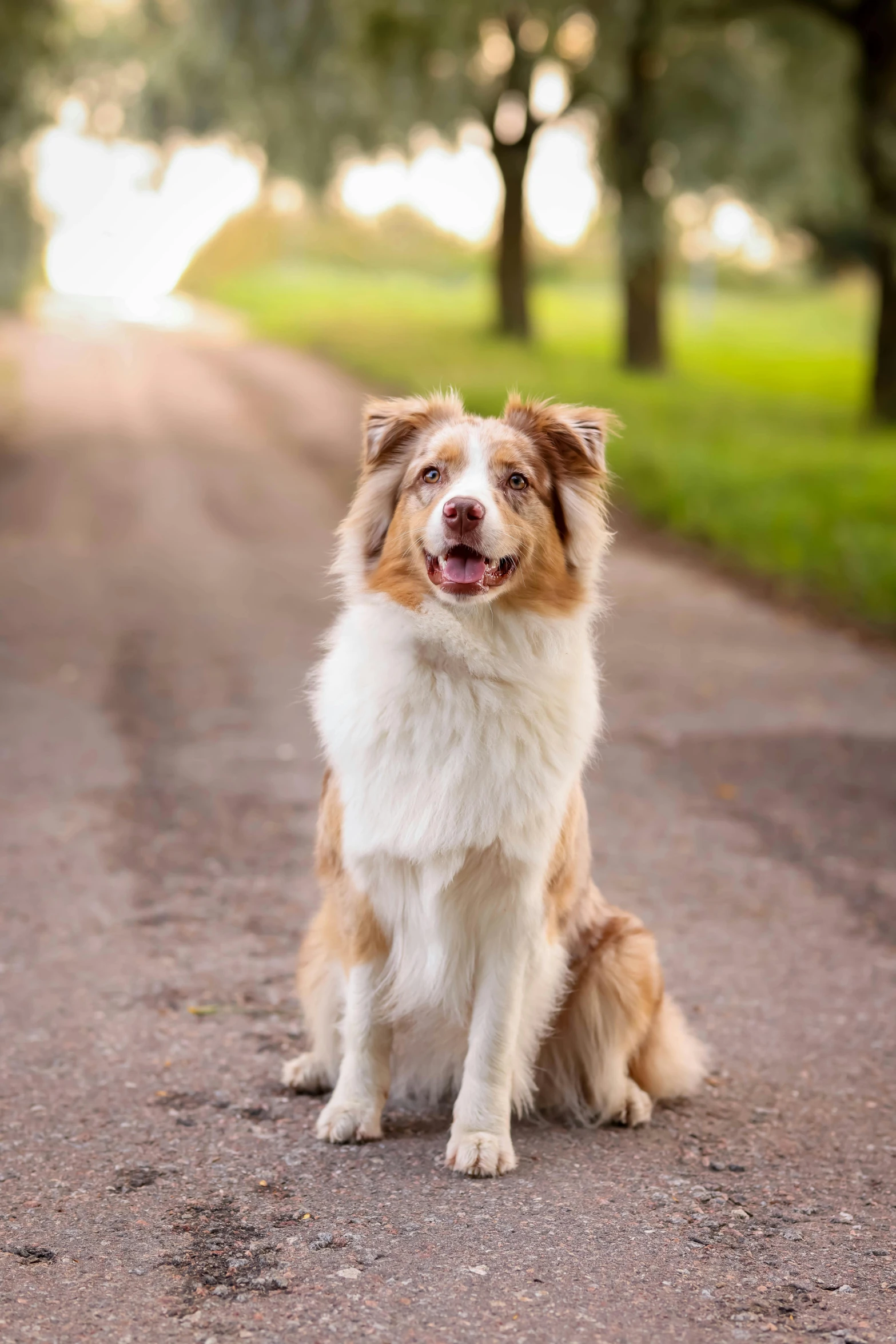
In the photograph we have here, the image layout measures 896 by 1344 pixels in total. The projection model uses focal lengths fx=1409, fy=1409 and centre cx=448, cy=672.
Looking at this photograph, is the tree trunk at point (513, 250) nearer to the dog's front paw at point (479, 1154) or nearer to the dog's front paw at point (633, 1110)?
the dog's front paw at point (633, 1110)

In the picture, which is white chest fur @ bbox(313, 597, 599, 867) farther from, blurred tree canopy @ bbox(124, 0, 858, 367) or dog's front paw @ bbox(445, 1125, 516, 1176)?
blurred tree canopy @ bbox(124, 0, 858, 367)

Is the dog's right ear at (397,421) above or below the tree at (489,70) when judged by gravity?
below

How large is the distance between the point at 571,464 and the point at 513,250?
88.0 ft

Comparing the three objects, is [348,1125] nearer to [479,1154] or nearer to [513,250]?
[479,1154]

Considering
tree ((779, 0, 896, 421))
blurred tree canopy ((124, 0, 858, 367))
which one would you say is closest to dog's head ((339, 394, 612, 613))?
tree ((779, 0, 896, 421))

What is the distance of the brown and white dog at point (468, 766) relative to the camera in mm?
4066

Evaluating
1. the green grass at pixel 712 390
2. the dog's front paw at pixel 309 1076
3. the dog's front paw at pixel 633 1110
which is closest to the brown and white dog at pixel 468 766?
the dog's front paw at pixel 633 1110

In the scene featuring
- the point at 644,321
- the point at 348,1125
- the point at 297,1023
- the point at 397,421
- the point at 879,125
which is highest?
the point at 879,125

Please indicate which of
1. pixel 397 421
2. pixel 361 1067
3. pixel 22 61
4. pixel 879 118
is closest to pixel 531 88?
pixel 879 118

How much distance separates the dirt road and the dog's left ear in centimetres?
190

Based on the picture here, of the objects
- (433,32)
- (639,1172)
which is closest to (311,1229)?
(639,1172)

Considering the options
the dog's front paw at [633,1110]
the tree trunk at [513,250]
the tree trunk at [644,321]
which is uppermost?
the tree trunk at [513,250]

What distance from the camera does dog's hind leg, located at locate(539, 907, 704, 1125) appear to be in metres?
4.52

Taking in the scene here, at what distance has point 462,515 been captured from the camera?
12.9 ft
